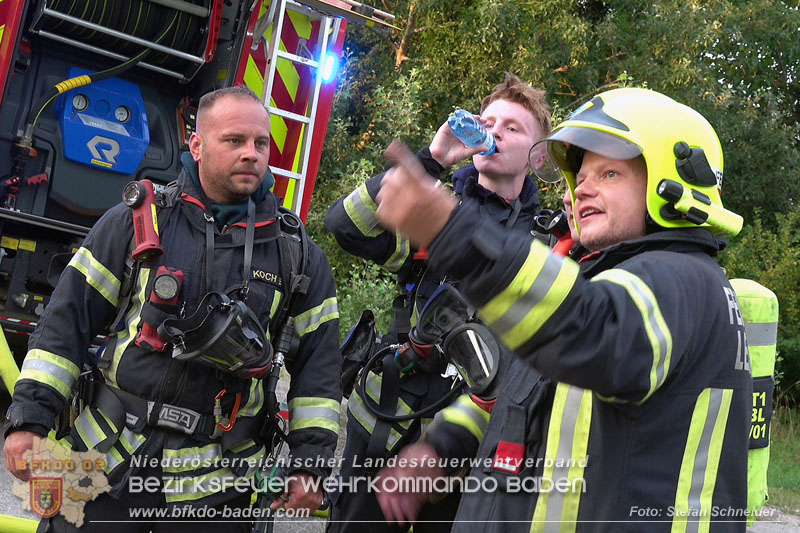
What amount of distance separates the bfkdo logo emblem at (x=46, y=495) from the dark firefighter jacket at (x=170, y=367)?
16 cm

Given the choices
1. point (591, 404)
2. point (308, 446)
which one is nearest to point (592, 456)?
point (591, 404)

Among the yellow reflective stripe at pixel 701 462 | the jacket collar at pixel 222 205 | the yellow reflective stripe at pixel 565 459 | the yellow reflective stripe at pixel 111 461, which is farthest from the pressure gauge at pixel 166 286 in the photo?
the yellow reflective stripe at pixel 701 462

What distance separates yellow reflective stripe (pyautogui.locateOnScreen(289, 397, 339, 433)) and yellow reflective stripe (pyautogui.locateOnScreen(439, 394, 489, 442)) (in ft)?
2.57

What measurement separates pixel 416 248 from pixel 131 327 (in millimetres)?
1055

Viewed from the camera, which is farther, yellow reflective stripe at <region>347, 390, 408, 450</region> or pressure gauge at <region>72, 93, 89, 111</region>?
pressure gauge at <region>72, 93, 89, 111</region>

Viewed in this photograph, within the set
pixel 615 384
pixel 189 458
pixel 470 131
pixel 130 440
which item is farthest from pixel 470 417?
pixel 470 131

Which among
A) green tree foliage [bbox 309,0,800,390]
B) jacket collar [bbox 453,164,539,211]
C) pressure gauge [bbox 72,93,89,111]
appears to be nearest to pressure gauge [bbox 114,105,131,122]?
pressure gauge [bbox 72,93,89,111]

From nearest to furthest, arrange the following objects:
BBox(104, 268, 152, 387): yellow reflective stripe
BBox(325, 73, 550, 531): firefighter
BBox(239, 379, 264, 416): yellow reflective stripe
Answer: BBox(104, 268, 152, 387): yellow reflective stripe
BBox(239, 379, 264, 416): yellow reflective stripe
BBox(325, 73, 550, 531): firefighter

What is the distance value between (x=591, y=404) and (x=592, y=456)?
10 cm

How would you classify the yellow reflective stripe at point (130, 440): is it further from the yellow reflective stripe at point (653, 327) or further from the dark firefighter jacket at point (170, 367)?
the yellow reflective stripe at point (653, 327)

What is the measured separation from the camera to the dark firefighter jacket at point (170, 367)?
282cm

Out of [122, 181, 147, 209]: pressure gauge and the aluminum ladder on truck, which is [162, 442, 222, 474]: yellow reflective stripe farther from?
the aluminum ladder on truck

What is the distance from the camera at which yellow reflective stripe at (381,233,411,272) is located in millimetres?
3393

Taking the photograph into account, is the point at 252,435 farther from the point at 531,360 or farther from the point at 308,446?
the point at 531,360
